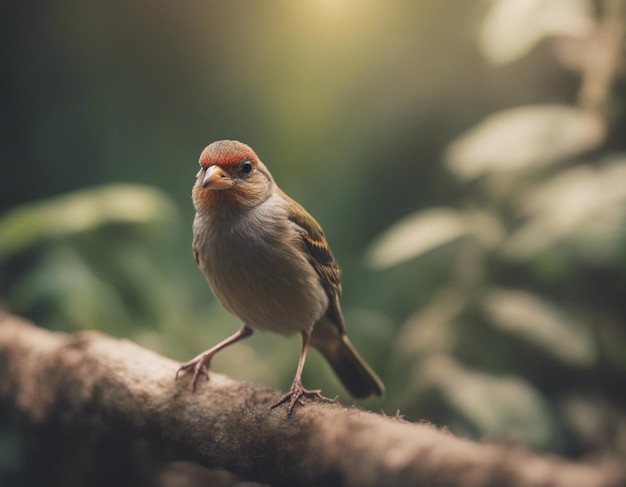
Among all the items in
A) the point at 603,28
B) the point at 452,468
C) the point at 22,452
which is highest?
the point at 603,28

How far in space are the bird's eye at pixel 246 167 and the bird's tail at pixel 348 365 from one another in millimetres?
857

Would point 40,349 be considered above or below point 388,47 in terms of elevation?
below

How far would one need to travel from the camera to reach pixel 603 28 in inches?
132

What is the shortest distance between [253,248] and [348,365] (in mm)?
855

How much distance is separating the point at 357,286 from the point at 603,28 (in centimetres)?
249

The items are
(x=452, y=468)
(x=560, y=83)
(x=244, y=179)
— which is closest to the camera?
(x=452, y=468)

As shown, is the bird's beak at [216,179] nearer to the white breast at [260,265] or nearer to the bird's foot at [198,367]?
the white breast at [260,265]

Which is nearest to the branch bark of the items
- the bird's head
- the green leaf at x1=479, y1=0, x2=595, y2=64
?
the bird's head

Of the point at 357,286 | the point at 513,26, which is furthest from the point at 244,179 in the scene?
the point at 357,286

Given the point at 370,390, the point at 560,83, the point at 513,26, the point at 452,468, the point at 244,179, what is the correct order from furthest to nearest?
1. the point at 560,83
2. the point at 513,26
3. the point at 370,390
4. the point at 244,179
5. the point at 452,468

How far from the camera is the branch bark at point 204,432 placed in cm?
137

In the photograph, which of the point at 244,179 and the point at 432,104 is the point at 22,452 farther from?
the point at 432,104

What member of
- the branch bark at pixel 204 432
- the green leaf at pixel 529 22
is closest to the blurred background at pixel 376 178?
the green leaf at pixel 529 22

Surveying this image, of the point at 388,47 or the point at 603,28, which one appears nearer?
the point at 603,28
